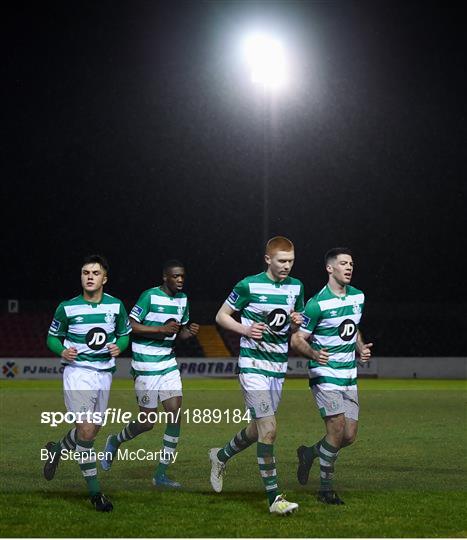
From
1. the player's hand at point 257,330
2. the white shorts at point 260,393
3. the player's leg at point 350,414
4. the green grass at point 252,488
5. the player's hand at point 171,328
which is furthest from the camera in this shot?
the player's hand at point 171,328

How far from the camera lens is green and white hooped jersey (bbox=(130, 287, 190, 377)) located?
10.1m

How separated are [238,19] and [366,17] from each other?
6744mm

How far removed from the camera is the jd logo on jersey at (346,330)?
27.4 ft

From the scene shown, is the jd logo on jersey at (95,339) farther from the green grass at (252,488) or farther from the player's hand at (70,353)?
the green grass at (252,488)

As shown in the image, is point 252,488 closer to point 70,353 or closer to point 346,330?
point 346,330

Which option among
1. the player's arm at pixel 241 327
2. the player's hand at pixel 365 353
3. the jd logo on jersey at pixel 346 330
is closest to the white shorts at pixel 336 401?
the player's hand at pixel 365 353

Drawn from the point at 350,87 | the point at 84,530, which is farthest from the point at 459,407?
the point at 350,87

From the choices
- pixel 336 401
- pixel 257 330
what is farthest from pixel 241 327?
pixel 336 401

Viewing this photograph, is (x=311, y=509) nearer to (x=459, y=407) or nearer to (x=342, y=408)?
(x=342, y=408)

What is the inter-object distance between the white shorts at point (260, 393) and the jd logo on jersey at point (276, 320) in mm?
429

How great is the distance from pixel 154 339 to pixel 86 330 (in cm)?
197

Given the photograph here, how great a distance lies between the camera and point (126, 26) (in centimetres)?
4194

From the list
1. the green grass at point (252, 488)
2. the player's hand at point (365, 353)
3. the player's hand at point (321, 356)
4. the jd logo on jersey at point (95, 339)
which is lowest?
the green grass at point (252, 488)

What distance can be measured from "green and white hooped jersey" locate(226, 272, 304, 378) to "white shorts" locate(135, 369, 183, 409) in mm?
1788
